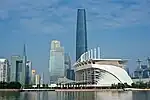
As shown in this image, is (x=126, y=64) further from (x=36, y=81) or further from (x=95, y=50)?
(x=36, y=81)

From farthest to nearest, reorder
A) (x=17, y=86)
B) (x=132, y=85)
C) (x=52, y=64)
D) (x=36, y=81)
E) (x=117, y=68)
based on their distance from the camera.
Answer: (x=52, y=64) < (x=36, y=81) < (x=117, y=68) < (x=132, y=85) < (x=17, y=86)

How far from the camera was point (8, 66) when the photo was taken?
15550 centimetres

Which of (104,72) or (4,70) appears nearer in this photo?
(104,72)

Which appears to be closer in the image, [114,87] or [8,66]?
[114,87]

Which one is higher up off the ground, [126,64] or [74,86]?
[126,64]

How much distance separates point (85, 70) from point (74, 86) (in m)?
10.7

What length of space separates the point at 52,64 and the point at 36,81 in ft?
95.9

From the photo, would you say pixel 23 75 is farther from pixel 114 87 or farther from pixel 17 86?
pixel 114 87

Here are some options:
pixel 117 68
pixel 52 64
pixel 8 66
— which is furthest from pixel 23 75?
pixel 117 68

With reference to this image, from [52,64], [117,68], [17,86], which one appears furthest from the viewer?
[52,64]

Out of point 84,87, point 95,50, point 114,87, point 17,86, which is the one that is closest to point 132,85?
point 114,87

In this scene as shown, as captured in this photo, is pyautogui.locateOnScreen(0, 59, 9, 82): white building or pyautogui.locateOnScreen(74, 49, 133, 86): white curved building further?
pyautogui.locateOnScreen(0, 59, 9, 82): white building

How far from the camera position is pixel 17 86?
113750 millimetres

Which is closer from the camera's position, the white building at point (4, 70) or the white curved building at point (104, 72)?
the white curved building at point (104, 72)
